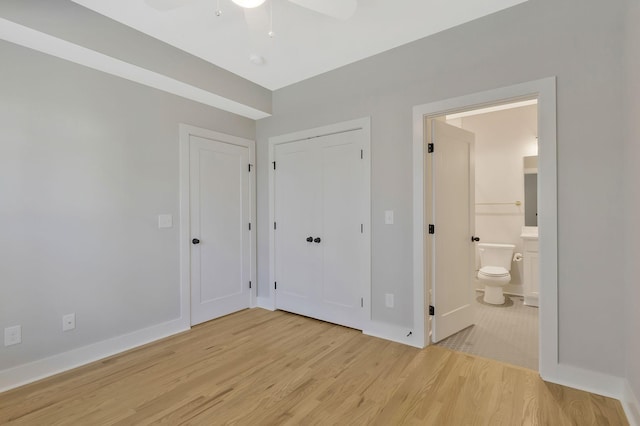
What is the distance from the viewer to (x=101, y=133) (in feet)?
8.22

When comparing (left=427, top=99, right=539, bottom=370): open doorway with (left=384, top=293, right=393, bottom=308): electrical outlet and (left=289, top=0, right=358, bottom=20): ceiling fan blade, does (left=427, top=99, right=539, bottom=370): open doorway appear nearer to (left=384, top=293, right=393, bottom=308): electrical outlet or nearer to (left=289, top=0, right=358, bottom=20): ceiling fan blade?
(left=384, top=293, right=393, bottom=308): electrical outlet

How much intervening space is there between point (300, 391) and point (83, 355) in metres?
1.80

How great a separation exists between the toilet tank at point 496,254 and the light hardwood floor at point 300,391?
2246 millimetres

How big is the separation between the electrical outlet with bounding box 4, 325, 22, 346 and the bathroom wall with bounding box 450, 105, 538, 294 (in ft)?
17.1

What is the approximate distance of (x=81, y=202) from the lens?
239cm

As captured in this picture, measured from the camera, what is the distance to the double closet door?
3.03 meters

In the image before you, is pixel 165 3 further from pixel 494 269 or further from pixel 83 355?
pixel 494 269

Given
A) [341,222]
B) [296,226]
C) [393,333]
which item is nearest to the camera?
[393,333]

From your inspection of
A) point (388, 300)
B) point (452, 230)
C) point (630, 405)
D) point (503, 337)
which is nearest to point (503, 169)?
point (452, 230)

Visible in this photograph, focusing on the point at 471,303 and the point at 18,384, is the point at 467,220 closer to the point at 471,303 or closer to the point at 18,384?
the point at 471,303

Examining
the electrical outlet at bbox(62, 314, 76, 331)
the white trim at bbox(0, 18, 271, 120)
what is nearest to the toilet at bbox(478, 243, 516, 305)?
the white trim at bbox(0, 18, 271, 120)

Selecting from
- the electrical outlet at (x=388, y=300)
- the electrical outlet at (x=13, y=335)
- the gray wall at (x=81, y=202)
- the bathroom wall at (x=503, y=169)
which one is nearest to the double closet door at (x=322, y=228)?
the electrical outlet at (x=388, y=300)

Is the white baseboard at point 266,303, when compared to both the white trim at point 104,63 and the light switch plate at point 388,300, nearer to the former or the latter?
the light switch plate at point 388,300

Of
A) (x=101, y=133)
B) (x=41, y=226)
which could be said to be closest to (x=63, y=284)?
(x=41, y=226)
